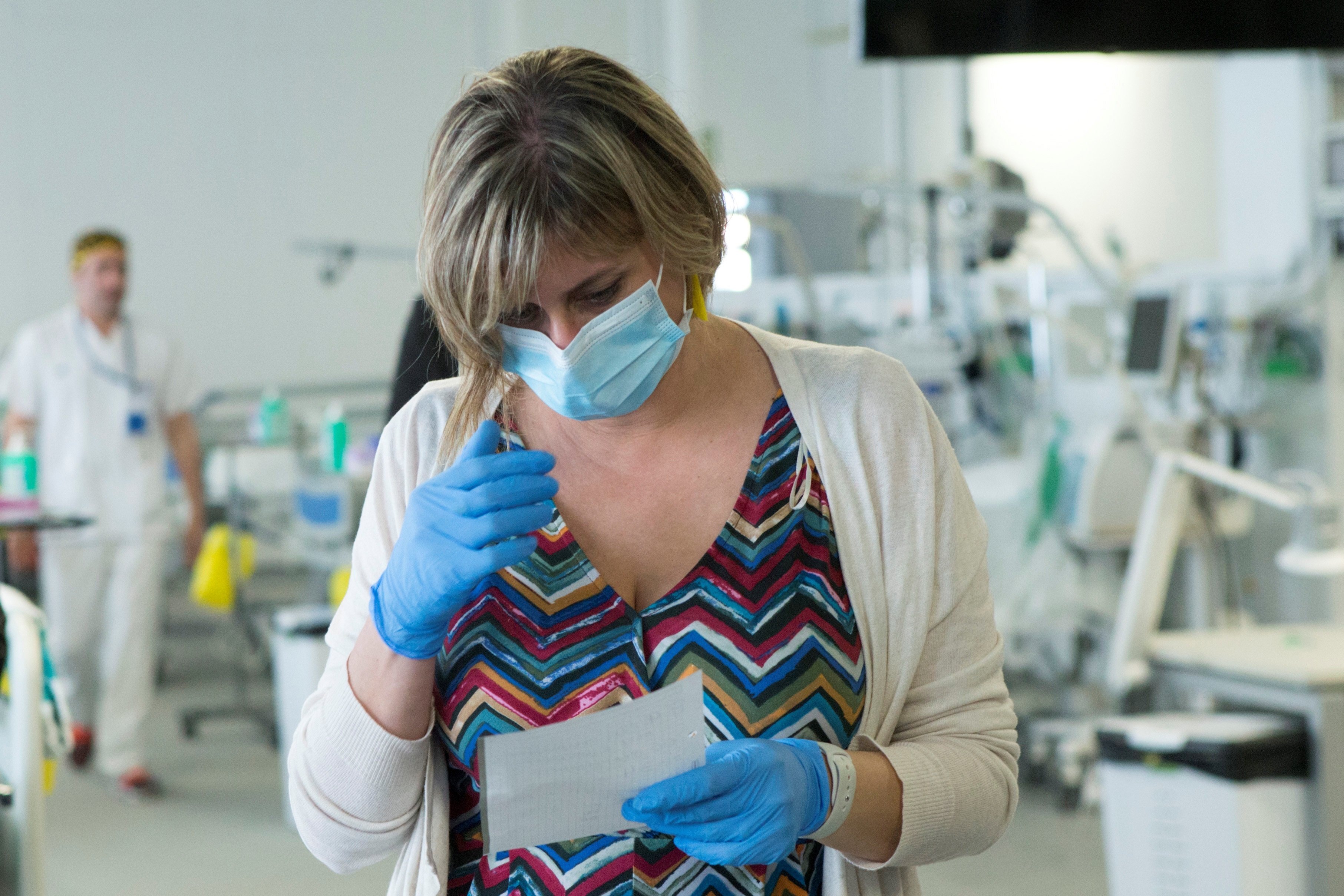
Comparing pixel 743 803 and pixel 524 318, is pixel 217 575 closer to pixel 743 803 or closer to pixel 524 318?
pixel 524 318

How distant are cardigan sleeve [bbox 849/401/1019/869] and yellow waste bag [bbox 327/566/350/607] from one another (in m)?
2.74

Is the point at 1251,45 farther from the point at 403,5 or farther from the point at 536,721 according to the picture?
the point at 403,5

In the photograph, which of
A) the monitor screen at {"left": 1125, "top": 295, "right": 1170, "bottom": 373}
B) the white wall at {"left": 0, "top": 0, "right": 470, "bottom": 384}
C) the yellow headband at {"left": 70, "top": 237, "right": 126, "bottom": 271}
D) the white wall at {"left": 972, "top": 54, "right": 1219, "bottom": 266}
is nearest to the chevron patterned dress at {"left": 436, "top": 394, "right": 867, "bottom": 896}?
the monitor screen at {"left": 1125, "top": 295, "right": 1170, "bottom": 373}

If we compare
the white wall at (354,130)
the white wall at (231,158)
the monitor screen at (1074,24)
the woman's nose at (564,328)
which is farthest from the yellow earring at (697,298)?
the white wall at (231,158)

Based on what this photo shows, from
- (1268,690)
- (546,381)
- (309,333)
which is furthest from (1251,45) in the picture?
(309,333)

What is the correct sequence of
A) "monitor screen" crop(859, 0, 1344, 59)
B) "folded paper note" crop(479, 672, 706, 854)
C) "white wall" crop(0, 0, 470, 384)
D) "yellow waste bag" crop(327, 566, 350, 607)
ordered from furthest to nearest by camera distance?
"white wall" crop(0, 0, 470, 384) → "yellow waste bag" crop(327, 566, 350, 607) → "monitor screen" crop(859, 0, 1344, 59) → "folded paper note" crop(479, 672, 706, 854)

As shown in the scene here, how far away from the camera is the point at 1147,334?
11.1 ft

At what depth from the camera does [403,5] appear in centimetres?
676

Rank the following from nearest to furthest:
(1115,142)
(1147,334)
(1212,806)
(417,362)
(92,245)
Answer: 1. (417,362)
2. (1212,806)
3. (1147,334)
4. (92,245)
5. (1115,142)

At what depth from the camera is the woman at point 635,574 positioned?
3.15 feet

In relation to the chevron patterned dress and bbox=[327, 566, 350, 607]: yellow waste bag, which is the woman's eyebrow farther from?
bbox=[327, 566, 350, 607]: yellow waste bag

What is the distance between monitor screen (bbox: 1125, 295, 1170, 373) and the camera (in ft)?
11.0

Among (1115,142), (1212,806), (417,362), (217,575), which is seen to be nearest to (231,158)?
(217,575)

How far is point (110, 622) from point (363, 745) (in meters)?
3.31
